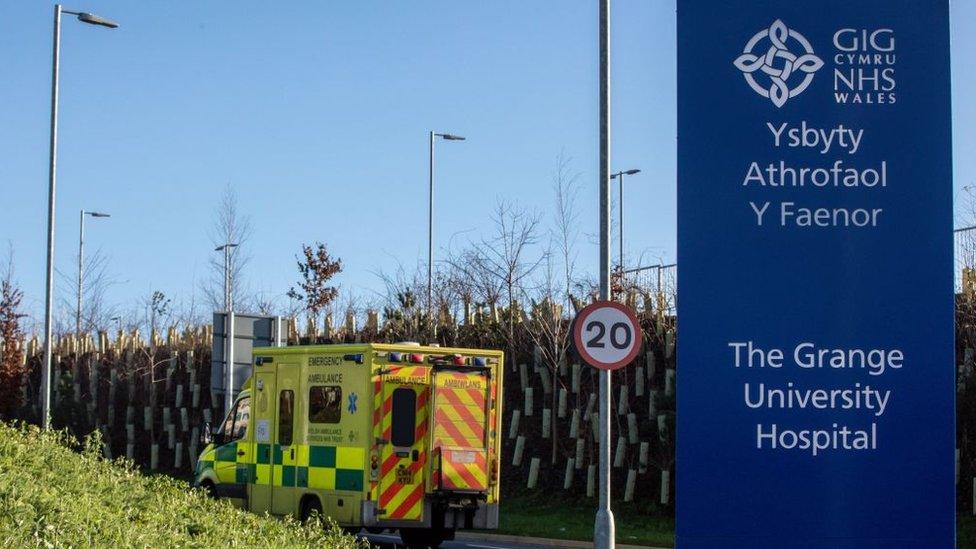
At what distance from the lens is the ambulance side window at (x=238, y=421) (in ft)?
66.9

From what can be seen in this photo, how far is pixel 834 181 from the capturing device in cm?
771

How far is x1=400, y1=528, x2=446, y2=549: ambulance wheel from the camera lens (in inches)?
758

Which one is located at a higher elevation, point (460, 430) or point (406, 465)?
point (460, 430)

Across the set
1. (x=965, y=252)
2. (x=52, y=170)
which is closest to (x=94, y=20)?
(x=52, y=170)

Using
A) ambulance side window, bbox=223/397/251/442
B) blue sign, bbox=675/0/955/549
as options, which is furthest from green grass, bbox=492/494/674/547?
blue sign, bbox=675/0/955/549

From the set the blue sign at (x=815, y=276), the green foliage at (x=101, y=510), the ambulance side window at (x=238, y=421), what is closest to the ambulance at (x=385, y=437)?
the ambulance side window at (x=238, y=421)

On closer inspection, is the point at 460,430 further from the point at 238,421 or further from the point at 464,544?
the point at 238,421

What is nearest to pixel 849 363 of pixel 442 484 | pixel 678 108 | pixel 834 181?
pixel 834 181

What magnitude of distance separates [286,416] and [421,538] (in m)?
2.52

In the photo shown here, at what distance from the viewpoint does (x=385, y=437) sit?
59.5ft

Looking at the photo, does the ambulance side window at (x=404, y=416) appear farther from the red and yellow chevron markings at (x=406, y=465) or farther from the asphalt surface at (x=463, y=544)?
the asphalt surface at (x=463, y=544)

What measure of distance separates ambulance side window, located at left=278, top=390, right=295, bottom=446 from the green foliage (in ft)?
27.9

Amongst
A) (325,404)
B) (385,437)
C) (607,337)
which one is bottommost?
(385,437)

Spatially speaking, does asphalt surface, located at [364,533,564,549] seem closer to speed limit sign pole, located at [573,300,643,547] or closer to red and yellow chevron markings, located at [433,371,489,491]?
red and yellow chevron markings, located at [433,371,489,491]
